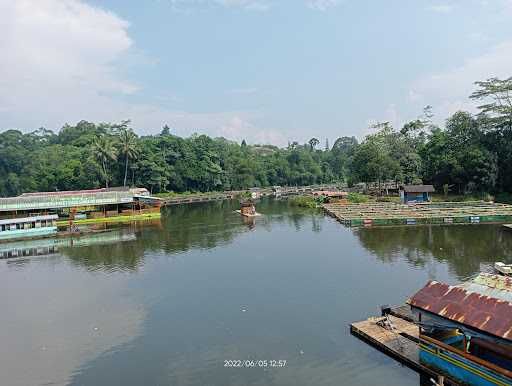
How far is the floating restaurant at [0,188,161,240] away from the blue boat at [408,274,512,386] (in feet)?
134

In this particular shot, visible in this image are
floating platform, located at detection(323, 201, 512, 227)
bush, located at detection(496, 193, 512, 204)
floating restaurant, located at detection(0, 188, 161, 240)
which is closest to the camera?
floating platform, located at detection(323, 201, 512, 227)

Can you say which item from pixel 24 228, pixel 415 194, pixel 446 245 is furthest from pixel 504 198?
pixel 24 228

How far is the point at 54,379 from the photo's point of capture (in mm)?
14453

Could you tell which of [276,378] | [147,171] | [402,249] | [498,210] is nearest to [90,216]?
[147,171]

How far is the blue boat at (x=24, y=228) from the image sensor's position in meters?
42.2

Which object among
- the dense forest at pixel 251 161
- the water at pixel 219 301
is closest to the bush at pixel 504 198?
the dense forest at pixel 251 161

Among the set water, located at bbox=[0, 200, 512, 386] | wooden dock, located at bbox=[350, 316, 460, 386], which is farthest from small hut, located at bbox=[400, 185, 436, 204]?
wooden dock, located at bbox=[350, 316, 460, 386]

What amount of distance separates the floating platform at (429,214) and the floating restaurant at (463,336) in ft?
88.5

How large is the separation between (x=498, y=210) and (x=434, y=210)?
606 centimetres

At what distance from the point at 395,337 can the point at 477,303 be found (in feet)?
13.0

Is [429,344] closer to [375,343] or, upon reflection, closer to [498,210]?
[375,343]

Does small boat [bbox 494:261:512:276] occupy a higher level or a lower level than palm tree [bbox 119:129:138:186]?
lower

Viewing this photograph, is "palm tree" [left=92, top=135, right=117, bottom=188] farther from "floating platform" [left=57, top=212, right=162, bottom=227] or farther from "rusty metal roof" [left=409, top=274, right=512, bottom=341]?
"rusty metal roof" [left=409, top=274, right=512, bottom=341]

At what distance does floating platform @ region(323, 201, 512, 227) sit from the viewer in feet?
131
